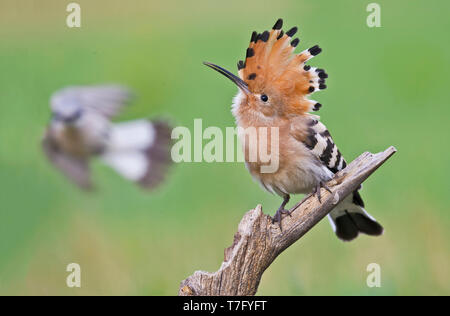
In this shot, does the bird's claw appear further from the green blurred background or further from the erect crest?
the green blurred background

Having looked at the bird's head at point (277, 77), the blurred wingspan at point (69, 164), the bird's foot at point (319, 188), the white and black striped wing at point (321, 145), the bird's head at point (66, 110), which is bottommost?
the bird's foot at point (319, 188)

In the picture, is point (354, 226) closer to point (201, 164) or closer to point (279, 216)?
point (279, 216)

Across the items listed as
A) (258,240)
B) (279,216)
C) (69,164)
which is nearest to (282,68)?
(279,216)

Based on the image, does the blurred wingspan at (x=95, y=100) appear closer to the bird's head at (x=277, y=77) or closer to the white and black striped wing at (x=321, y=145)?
the bird's head at (x=277, y=77)

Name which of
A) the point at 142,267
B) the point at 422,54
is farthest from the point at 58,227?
the point at 422,54

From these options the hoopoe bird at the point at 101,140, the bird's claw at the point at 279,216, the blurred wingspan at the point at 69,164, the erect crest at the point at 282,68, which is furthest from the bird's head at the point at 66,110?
the bird's claw at the point at 279,216

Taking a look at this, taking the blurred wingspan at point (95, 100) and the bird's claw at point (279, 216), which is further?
the blurred wingspan at point (95, 100)
